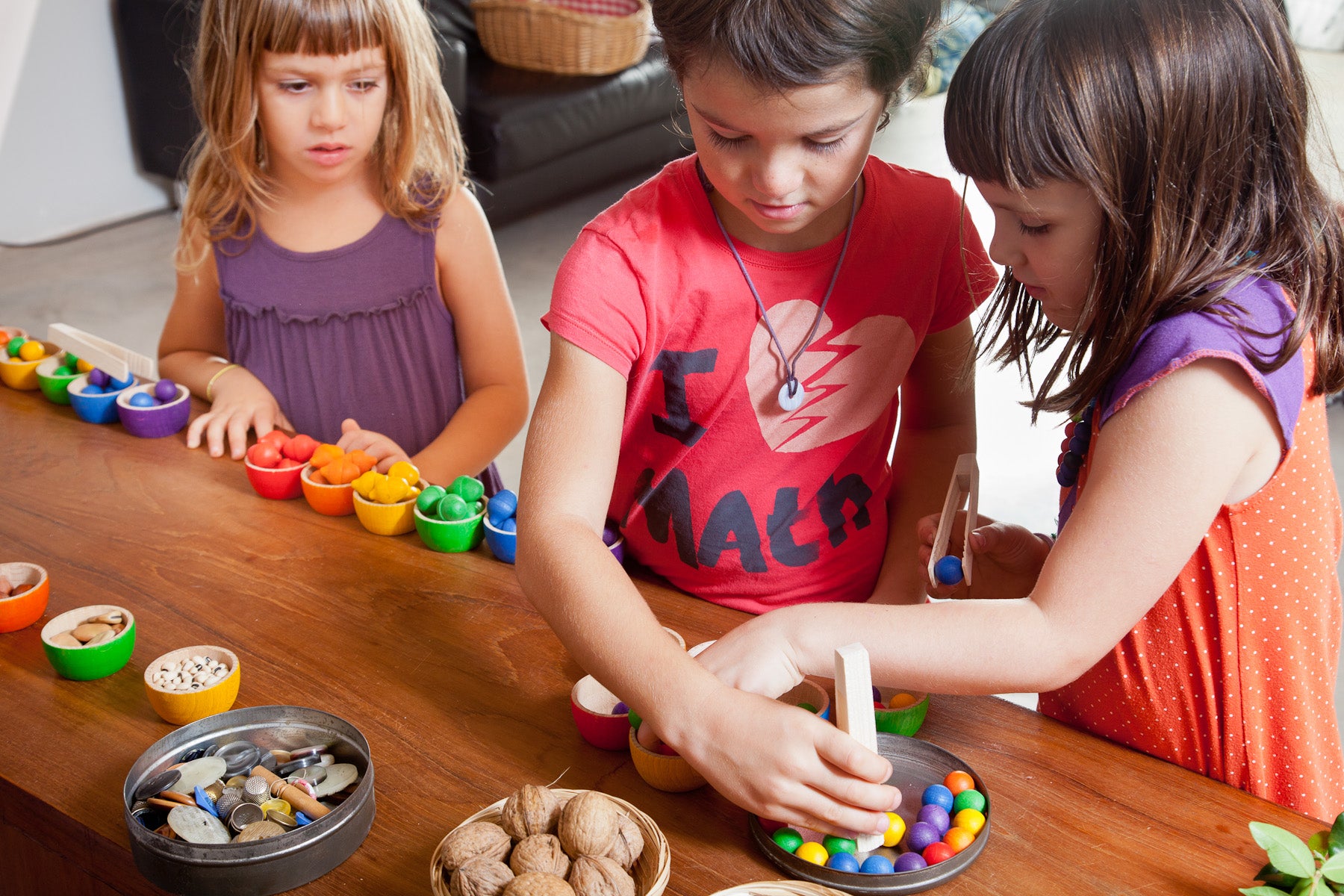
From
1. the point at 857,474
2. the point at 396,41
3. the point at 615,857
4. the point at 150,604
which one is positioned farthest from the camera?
the point at 396,41

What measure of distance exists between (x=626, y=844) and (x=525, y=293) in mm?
3122

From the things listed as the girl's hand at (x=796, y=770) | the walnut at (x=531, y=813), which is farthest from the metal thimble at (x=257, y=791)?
the girl's hand at (x=796, y=770)

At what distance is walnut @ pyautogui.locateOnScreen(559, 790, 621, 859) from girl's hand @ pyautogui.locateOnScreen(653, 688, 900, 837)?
84 mm

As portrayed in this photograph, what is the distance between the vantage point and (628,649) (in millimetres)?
829

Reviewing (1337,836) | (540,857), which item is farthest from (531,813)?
(1337,836)

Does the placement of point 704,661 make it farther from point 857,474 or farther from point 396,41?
point 396,41

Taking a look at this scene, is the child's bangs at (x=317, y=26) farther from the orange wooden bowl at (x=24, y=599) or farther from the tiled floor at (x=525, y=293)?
the tiled floor at (x=525, y=293)

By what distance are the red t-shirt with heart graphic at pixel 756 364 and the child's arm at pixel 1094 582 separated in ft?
1.03

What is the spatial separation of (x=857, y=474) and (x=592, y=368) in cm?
33

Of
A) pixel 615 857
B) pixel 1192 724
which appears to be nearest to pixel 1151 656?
pixel 1192 724

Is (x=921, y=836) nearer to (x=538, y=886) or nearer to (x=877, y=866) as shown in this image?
(x=877, y=866)

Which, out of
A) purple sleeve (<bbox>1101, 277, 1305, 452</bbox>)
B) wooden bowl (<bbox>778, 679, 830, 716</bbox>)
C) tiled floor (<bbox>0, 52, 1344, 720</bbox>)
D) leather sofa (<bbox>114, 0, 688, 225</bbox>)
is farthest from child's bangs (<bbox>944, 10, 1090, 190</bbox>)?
leather sofa (<bbox>114, 0, 688, 225</bbox>)

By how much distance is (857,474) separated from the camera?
1170mm

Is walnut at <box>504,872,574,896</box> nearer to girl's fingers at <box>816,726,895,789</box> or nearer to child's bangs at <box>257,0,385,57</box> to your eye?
girl's fingers at <box>816,726,895,789</box>
